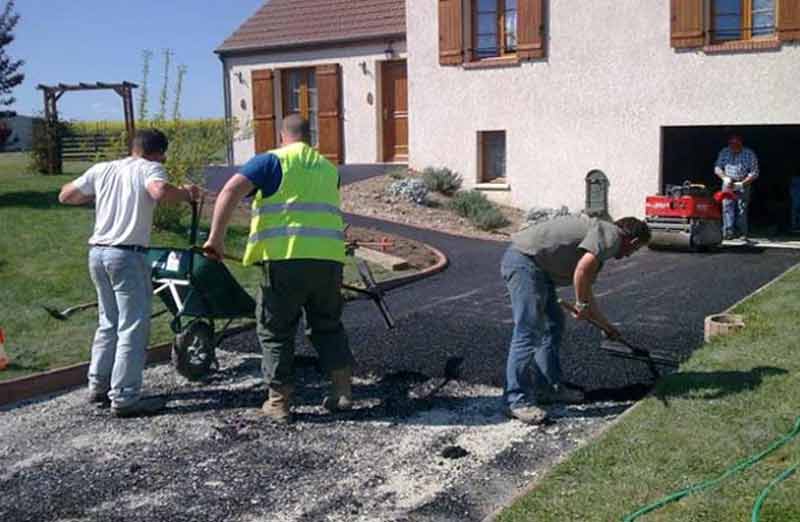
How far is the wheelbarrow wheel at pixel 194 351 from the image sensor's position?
6555 millimetres

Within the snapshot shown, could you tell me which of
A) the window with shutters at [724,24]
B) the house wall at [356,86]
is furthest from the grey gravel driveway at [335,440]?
A: the house wall at [356,86]

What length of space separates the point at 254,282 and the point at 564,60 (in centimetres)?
774

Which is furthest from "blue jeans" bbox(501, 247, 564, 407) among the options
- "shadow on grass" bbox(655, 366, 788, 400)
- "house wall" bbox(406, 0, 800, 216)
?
"house wall" bbox(406, 0, 800, 216)

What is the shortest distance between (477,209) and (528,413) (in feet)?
33.8

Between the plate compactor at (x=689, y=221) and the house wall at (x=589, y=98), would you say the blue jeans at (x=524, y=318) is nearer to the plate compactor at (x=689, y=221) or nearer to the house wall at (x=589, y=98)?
the plate compactor at (x=689, y=221)

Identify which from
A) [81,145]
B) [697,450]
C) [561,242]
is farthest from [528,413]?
[81,145]

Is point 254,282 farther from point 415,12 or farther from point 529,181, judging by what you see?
point 415,12

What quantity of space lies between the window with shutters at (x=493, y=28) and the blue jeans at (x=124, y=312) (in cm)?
1156

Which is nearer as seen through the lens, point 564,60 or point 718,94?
point 718,94

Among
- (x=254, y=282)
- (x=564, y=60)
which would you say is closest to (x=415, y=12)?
(x=564, y=60)

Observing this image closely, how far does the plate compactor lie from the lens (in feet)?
42.5

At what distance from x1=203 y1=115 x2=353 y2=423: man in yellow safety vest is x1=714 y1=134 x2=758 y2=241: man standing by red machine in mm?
9608

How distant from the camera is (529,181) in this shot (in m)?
16.3

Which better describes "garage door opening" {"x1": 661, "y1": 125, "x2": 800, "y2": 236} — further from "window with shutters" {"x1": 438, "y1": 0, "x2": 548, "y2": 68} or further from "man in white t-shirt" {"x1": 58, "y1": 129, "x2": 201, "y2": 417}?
"man in white t-shirt" {"x1": 58, "y1": 129, "x2": 201, "y2": 417}
